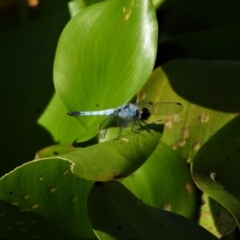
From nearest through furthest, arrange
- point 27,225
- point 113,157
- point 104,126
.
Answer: point 113,157 → point 27,225 → point 104,126

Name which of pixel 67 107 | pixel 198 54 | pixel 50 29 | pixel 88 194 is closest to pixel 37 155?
pixel 67 107

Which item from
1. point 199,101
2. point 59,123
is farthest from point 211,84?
point 59,123

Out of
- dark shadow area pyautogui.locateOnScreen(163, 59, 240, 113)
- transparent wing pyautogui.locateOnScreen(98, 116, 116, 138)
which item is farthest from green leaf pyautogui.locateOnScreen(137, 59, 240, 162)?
transparent wing pyautogui.locateOnScreen(98, 116, 116, 138)

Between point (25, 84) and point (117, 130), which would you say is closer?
point (117, 130)

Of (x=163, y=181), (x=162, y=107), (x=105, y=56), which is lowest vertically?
(x=163, y=181)

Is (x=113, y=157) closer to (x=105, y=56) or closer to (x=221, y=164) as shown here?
(x=221, y=164)

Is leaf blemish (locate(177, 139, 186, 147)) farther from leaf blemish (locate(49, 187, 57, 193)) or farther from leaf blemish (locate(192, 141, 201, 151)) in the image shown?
leaf blemish (locate(49, 187, 57, 193))
